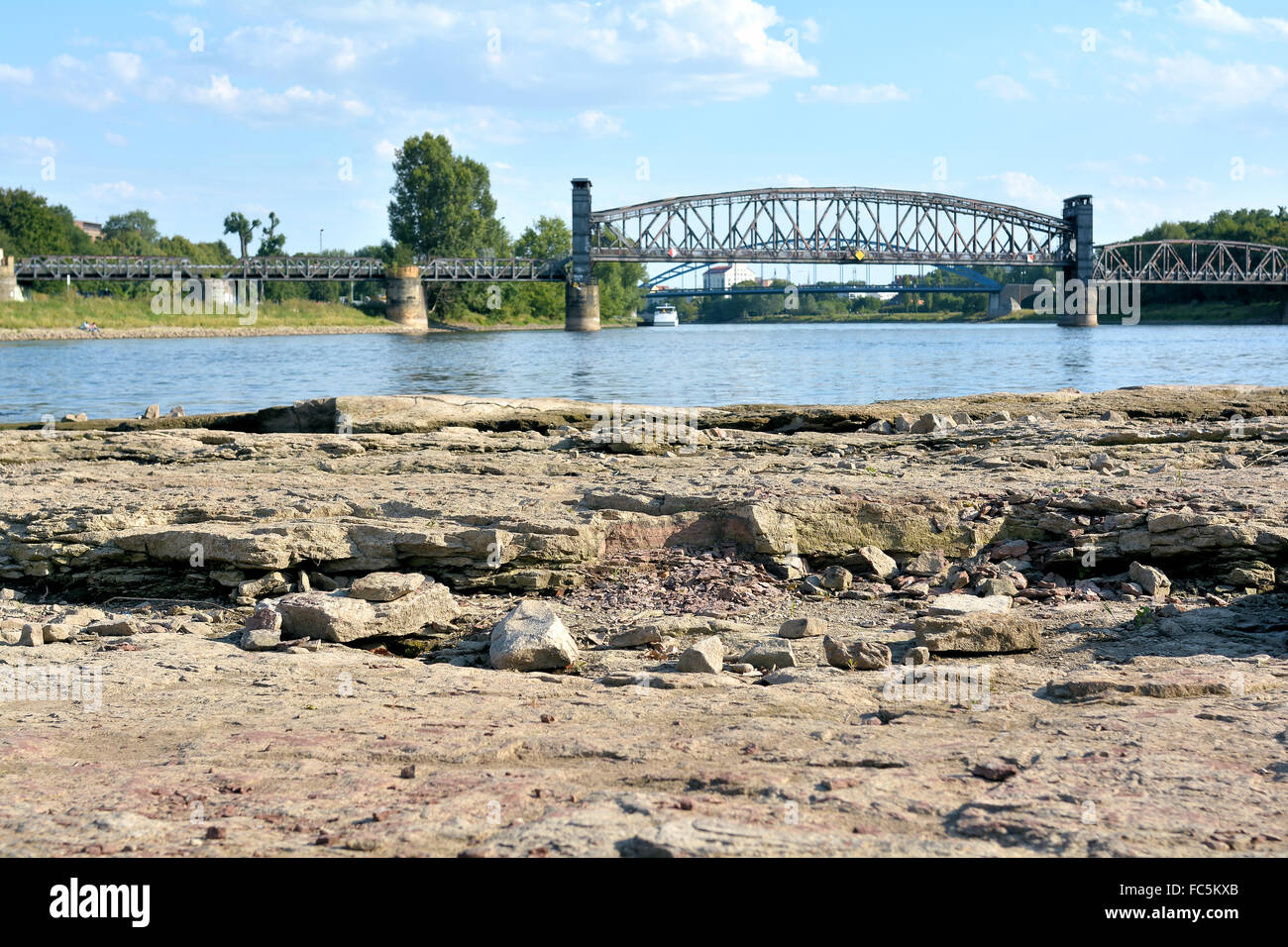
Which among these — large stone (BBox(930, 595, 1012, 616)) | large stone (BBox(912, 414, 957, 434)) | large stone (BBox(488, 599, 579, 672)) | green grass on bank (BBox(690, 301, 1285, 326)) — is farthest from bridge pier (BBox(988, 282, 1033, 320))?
large stone (BBox(488, 599, 579, 672))

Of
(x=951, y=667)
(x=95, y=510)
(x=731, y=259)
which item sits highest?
(x=731, y=259)

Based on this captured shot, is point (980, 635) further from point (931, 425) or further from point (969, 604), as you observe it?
point (931, 425)

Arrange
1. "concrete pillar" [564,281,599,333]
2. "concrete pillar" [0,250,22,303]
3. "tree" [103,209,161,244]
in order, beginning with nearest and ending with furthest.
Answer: "concrete pillar" [0,250,22,303], "concrete pillar" [564,281,599,333], "tree" [103,209,161,244]

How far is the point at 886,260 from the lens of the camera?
114125 mm

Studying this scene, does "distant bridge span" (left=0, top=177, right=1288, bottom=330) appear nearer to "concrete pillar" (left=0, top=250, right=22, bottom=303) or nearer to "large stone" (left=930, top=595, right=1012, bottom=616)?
"concrete pillar" (left=0, top=250, right=22, bottom=303)

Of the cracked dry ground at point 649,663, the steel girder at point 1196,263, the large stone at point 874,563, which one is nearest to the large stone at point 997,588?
the cracked dry ground at point 649,663

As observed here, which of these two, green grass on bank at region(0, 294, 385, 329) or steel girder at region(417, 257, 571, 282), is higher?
steel girder at region(417, 257, 571, 282)

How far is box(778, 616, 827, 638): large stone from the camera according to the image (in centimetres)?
570

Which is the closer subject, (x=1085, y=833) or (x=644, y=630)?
(x=1085, y=833)

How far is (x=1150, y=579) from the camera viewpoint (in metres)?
6.46

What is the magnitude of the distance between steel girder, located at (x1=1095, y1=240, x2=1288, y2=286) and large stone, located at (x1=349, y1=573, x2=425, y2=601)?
370 feet
